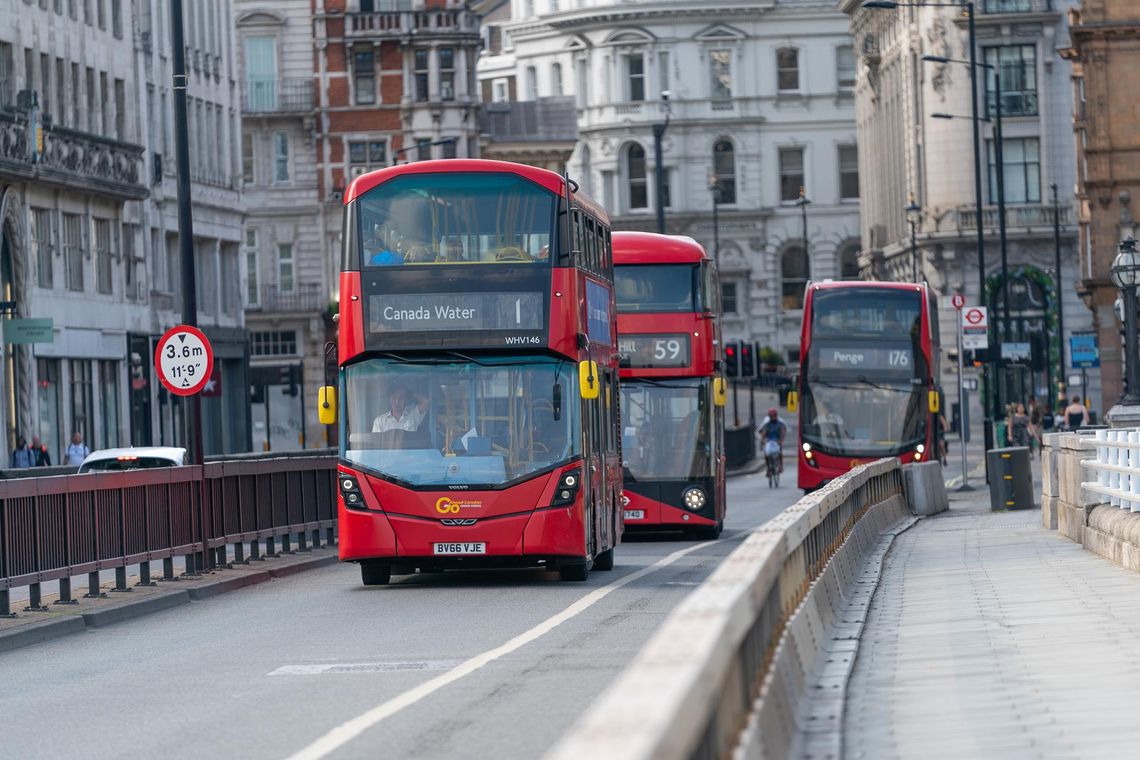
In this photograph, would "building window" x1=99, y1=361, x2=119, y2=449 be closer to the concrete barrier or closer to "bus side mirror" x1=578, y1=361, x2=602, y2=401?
"bus side mirror" x1=578, y1=361, x2=602, y2=401

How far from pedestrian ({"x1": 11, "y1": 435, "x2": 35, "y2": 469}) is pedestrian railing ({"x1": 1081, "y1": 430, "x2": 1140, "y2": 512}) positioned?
28108 mm

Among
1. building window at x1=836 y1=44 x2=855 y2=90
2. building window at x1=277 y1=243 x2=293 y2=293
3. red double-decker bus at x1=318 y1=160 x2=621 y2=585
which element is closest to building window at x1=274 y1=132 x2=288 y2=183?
building window at x1=277 y1=243 x2=293 y2=293

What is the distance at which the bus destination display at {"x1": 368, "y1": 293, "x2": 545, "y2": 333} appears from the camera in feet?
75.9

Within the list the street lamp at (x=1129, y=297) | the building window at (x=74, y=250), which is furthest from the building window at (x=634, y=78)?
the street lamp at (x=1129, y=297)

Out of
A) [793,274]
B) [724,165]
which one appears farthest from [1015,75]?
[724,165]

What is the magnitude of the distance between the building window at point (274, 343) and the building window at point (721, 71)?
43456mm

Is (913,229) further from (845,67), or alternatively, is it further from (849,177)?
(845,67)

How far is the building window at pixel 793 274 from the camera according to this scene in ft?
430

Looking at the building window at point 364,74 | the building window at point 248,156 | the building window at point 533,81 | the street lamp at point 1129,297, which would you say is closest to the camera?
the street lamp at point 1129,297

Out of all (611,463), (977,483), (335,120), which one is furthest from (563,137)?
(611,463)

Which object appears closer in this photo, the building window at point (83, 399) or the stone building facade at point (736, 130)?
the building window at point (83, 399)

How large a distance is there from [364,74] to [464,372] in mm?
76712

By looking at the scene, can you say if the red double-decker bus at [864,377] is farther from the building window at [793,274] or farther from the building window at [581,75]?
the building window at [581,75]

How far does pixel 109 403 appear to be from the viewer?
200 ft
